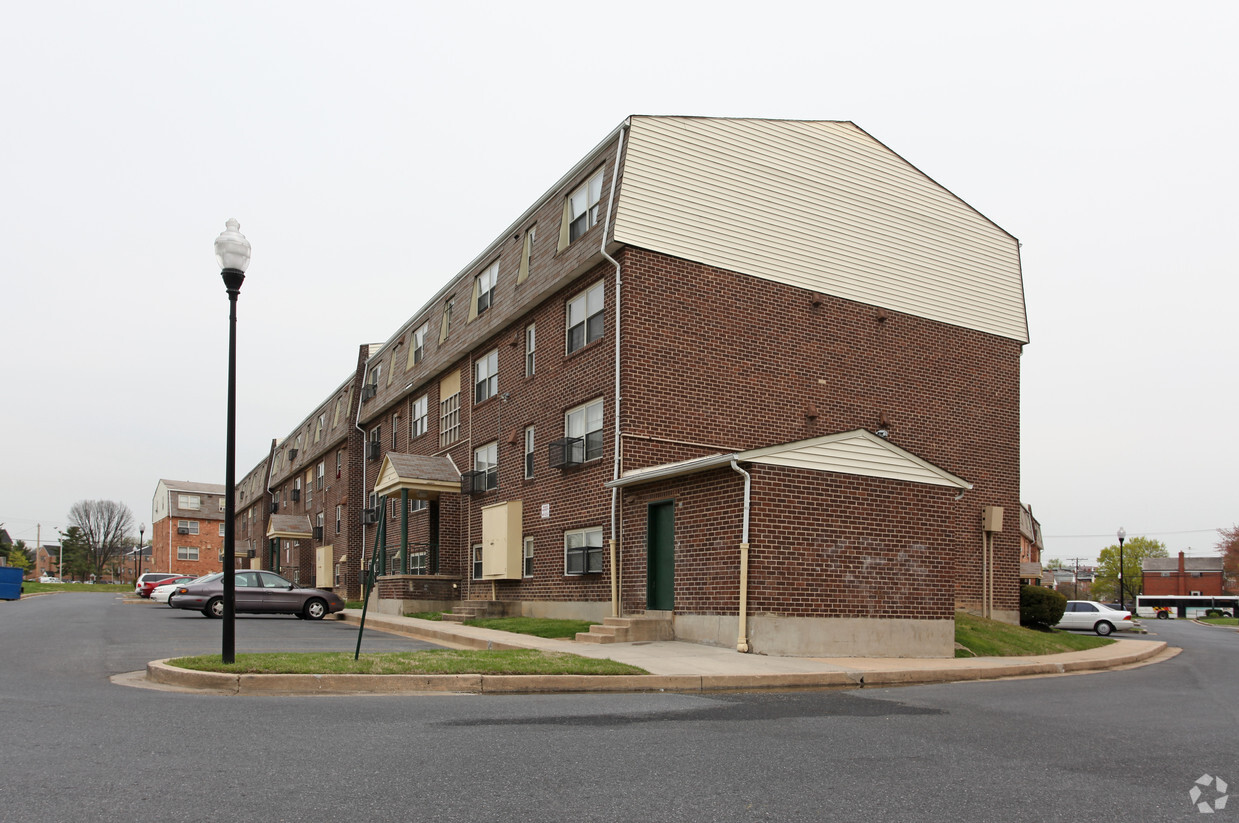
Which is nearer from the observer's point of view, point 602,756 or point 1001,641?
point 602,756

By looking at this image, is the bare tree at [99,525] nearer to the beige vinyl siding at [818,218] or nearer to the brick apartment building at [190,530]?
the brick apartment building at [190,530]

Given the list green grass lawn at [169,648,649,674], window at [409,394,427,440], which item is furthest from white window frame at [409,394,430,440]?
green grass lawn at [169,648,649,674]

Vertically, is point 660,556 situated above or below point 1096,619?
above

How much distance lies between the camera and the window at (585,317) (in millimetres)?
21781

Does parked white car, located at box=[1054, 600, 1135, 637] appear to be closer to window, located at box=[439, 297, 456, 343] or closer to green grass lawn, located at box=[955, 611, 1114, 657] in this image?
green grass lawn, located at box=[955, 611, 1114, 657]

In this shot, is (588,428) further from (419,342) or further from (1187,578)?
(1187,578)

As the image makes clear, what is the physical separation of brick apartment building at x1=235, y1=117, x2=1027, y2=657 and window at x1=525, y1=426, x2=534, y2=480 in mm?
77

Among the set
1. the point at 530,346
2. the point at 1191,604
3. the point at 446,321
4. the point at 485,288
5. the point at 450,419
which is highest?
the point at 485,288

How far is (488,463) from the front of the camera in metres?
27.2

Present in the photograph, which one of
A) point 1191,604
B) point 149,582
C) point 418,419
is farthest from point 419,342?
point 1191,604

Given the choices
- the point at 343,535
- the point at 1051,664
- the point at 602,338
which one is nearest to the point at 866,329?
the point at 602,338

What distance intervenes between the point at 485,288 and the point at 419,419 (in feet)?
22.6

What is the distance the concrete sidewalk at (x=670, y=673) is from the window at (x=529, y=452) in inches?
213

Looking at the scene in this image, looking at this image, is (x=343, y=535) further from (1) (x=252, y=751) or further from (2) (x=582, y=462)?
(1) (x=252, y=751)
